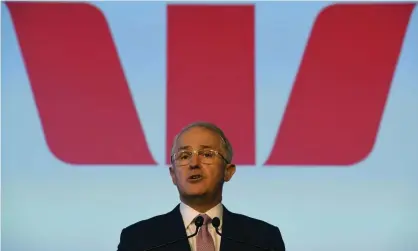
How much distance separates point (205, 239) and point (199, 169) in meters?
0.22

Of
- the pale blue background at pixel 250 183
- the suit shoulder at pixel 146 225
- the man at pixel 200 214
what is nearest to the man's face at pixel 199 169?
the man at pixel 200 214

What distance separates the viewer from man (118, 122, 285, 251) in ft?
6.50

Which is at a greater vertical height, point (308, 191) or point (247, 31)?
point (247, 31)

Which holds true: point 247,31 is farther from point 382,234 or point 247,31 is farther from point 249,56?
point 382,234

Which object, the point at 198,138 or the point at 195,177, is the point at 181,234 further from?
the point at 198,138

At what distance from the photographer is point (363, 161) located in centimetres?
338

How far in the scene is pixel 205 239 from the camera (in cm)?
196

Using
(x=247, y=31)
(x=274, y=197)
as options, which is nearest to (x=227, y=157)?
(x=274, y=197)

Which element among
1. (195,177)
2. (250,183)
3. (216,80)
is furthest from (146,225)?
(216,80)

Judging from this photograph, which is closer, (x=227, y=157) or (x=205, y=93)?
(x=227, y=157)

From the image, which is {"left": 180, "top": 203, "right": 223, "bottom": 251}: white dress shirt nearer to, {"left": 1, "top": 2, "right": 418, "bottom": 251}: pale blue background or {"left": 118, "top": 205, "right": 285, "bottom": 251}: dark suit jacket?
{"left": 118, "top": 205, "right": 285, "bottom": 251}: dark suit jacket

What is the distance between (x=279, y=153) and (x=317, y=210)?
0.35 m

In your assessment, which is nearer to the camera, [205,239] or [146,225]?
[205,239]

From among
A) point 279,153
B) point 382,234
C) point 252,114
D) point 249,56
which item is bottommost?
point 382,234
